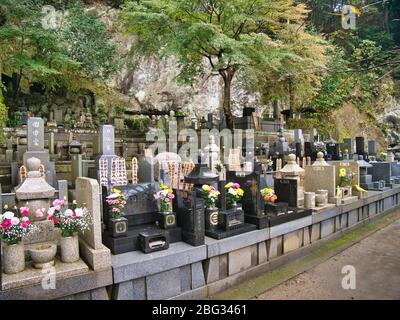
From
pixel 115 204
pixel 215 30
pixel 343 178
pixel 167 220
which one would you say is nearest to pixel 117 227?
pixel 115 204

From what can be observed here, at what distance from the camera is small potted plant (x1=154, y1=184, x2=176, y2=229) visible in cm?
488

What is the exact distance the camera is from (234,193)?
556 centimetres

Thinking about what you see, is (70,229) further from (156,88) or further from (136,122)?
(156,88)

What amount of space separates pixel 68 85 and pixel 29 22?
5.68 meters

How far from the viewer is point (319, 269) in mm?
5418

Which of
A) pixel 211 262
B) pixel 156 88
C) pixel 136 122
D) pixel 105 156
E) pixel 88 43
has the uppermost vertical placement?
pixel 88 43

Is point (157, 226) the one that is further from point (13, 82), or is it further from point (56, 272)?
point (13, 82)

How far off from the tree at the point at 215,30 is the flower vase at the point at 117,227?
33.1 feet

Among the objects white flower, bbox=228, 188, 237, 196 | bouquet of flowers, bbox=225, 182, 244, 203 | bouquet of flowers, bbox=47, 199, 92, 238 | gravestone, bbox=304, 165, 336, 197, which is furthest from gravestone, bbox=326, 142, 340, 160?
bouquet of flowers, bbox=47, 199, 92, 238

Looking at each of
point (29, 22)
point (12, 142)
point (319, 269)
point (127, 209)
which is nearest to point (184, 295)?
point (127, 209)

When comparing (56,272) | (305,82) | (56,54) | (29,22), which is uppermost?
(29,22)

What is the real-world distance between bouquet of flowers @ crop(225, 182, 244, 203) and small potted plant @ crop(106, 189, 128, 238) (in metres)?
2.11

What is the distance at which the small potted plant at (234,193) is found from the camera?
5586 millimetres

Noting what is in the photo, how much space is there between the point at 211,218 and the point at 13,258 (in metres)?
3.04
